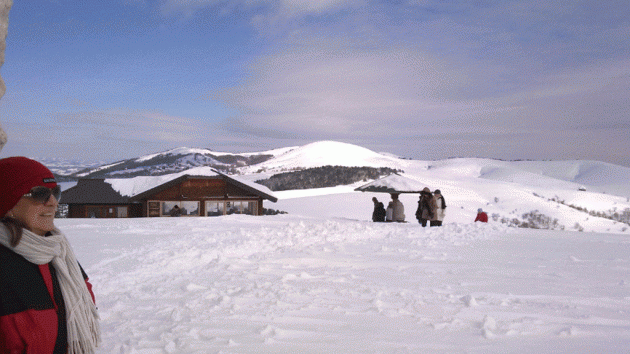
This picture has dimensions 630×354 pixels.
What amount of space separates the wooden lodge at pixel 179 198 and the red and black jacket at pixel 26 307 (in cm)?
2435

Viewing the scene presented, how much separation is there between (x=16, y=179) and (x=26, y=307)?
23.3 inches

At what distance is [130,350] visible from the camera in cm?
363

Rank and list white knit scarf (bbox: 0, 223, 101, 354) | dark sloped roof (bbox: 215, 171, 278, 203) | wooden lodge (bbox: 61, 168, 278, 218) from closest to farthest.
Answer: white knit scarf (bbox: 0, 223, 101, 354) → wooden lodge (bbox: 61, 168, 278, 218) → dark sloped roof (bbox: 215, 171, 278, 203)

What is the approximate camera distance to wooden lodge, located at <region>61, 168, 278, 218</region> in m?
25.8

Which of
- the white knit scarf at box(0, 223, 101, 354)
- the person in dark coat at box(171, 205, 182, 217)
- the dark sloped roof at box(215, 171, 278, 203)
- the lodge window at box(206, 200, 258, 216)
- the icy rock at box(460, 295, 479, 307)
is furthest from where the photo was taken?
the lodge window at box(206, 200, 258, 216)

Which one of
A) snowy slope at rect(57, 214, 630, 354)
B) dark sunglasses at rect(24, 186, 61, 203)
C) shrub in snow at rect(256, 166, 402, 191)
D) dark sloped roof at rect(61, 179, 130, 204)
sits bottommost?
snowy slope at rect(57, 214, 630, 354)

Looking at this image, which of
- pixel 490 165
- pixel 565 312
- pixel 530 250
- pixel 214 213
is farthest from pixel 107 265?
pixel 490 165

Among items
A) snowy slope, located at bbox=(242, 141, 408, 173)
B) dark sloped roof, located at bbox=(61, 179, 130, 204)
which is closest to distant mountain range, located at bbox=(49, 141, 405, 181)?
snowy slope, located at bbox=(242, 141, 408, 173)

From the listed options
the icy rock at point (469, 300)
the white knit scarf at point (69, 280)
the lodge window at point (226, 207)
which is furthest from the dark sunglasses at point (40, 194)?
the lodge window at point (226, 207)

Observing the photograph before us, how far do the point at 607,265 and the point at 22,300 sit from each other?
8966 mm

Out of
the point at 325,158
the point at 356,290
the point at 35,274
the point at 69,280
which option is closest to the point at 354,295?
the point at 356,290

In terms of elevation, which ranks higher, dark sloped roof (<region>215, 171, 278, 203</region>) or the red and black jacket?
dark sloped roof (<region>215, 171, 278, 203</region>)

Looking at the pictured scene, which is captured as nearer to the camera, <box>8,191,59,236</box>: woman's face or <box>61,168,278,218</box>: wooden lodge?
<box>8,191,59,236</box>: woman's face

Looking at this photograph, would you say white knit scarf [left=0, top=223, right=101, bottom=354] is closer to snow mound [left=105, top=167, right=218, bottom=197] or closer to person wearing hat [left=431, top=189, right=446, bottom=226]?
person wearing hat [left=431, top=189, right=446, bottom=226]
